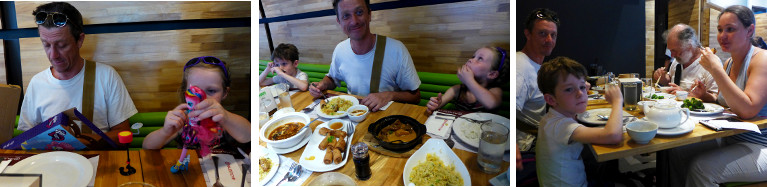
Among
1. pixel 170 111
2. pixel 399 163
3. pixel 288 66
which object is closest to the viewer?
pixel 399 163

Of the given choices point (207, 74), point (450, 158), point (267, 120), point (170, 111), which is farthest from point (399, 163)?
point (170, 111)

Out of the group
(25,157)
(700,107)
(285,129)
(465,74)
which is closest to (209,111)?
(285,129)

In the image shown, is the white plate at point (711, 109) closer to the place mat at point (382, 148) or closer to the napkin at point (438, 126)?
the napkin at point (438, 126)

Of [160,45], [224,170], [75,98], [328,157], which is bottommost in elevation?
[224,170]

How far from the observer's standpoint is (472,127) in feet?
4.44

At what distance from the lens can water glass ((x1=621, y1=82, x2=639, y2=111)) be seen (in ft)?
4.44

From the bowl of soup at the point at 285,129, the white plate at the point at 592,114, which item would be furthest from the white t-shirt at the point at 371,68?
the white plate at the point at 592,114

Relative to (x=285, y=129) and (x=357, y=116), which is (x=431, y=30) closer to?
(x=357, y=116)

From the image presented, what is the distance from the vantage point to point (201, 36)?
1.46 m

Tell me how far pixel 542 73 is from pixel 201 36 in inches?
55.8

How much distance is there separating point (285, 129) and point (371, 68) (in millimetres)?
422

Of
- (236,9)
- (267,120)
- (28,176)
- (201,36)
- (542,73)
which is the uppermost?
(236,9)

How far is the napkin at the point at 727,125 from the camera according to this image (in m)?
1.28

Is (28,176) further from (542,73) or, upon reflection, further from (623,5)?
(623,5)
